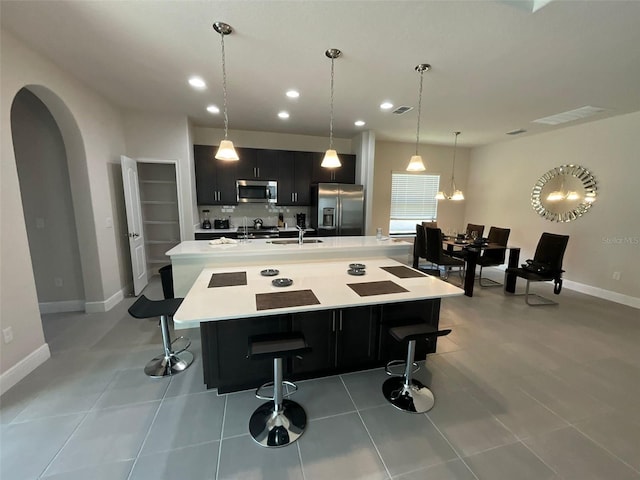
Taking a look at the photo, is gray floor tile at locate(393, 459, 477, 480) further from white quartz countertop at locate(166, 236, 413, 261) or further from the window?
the window

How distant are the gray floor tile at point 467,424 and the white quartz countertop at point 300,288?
2.64 feet

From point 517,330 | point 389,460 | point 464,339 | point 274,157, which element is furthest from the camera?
point 274,157

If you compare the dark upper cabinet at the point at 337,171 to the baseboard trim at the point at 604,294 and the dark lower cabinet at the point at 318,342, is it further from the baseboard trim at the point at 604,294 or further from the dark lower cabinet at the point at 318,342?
the baseboard trim at the point at 604,294

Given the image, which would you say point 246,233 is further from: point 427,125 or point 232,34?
point 427,125

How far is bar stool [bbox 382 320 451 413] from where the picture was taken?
1.85m

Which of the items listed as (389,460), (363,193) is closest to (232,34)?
(389,460)

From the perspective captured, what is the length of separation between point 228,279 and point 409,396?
5.70 ft

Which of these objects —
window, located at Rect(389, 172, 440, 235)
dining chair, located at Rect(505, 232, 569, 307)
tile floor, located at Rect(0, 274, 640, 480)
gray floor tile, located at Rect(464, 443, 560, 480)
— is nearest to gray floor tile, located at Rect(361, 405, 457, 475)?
tile floor, located at Rect(0, 274, 640, 480)

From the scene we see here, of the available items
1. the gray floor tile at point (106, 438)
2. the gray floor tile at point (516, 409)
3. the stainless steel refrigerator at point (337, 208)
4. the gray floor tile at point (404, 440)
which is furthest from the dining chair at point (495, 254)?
the gray floor tile at point (106, 438)

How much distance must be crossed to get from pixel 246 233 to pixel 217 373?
3059 millimetres

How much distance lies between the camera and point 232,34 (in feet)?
7.03

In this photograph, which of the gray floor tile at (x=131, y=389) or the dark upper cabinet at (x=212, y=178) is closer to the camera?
the gray floor tile at (x=131, y=389)

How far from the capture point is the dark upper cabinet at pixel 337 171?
17.6ft

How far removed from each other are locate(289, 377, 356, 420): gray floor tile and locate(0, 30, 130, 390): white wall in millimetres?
2284
